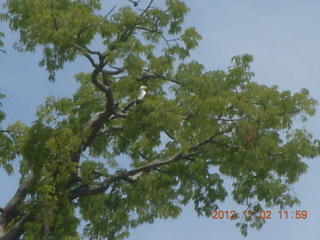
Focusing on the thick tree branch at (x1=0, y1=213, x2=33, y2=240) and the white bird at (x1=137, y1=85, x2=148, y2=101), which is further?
the thick tree branch at (x1=0, y1=213, x2=33, y2=240)

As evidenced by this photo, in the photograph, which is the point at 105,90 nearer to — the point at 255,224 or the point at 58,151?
the point at 58,151

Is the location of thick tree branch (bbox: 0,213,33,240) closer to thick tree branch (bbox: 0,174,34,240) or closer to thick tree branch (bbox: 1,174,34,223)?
thick tree branch (bbox: 0,174,34,240)

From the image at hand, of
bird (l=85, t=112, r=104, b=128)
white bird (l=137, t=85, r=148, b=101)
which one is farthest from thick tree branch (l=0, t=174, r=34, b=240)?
white bird (l=137, t=85, r=148, b=101)

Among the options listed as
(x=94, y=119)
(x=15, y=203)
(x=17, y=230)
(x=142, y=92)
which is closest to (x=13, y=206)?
(x=15, y=203)

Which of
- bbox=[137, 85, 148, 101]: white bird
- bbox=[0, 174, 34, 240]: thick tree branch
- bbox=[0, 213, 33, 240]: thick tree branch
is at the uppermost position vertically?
bbox=[137, 85, 148, 101]: white bird

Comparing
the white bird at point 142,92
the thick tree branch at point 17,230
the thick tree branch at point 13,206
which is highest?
the white bird at point 142,92

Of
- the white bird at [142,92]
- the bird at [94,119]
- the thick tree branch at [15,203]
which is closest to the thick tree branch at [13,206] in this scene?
the thick tree branch at [15,203]

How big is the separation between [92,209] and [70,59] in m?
4.95

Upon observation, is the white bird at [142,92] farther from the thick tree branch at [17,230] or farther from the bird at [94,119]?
the thick tree branch at [17,230]

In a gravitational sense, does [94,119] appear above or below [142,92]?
above

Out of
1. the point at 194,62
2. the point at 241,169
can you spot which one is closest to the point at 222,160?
the point at 241,169

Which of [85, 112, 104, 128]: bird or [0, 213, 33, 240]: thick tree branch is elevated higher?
[85, 112, 104, 128]: bird

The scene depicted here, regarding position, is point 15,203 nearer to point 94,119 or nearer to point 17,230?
point 17,230

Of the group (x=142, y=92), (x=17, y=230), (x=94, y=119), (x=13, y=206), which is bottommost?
(x=17, y=230)
